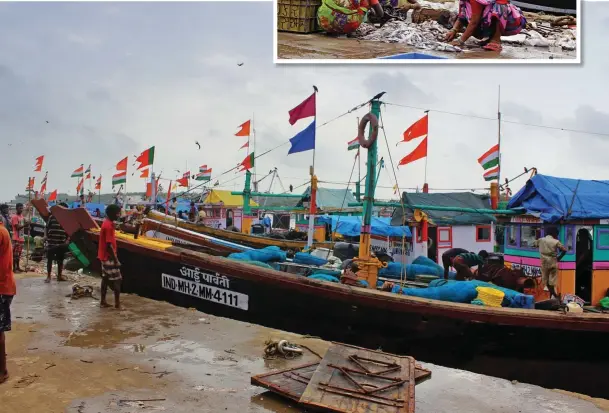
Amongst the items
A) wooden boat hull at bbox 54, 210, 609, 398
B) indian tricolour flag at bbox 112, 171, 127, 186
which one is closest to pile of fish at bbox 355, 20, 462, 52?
wooden boat hull at bbox 54, 210, 609, 398

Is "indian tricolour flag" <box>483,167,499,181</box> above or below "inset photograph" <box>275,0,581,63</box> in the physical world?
below

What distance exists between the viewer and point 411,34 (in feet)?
25.4

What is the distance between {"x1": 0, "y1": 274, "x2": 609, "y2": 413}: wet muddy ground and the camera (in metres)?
3.63

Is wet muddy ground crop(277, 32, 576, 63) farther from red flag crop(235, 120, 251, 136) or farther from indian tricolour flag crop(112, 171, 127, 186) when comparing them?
indian tricolour flag crop(112, 171, 127, 186)

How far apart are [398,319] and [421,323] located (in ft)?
0.85

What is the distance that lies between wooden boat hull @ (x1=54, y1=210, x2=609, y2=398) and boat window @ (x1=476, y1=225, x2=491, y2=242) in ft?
34.0

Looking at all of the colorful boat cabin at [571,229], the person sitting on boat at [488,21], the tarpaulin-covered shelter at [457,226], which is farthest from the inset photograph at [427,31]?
the tarpaulin-covered shelter at [457,226]

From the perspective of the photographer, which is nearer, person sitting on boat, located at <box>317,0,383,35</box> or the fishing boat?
the fishing boat

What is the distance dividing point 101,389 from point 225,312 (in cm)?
313

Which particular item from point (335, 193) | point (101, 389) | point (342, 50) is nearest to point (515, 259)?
point (342, 50)

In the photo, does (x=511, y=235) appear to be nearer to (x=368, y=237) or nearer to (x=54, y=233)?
(x=368, y=237)

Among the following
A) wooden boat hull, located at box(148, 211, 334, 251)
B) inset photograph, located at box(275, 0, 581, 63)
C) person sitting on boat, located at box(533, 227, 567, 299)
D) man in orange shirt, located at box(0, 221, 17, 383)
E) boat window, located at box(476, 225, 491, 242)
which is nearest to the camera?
man in orange shirt, located at box(0, 221, 17, 383)

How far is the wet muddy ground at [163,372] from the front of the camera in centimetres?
363

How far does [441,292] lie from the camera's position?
593 centimetres
